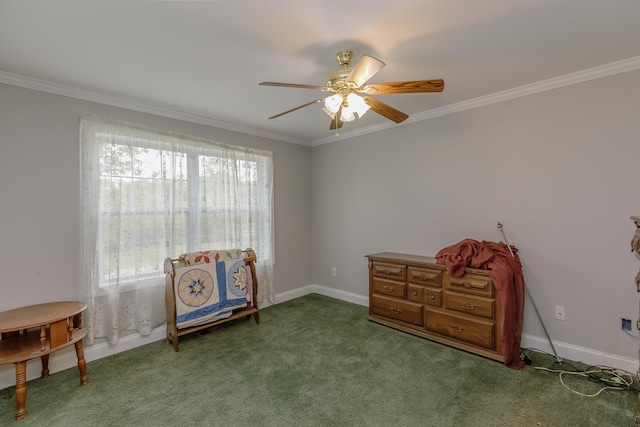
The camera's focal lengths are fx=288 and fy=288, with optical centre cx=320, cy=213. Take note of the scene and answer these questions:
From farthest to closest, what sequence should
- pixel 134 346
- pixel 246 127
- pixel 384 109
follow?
pixel 246 127 < pixel 134 346 < pixel 384 109

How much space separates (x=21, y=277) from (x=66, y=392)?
3.26 ft

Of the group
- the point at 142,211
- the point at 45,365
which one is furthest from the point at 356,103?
the point at 45,365

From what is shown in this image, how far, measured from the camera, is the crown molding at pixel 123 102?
7.74 feet

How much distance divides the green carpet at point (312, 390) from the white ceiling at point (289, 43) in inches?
96.2

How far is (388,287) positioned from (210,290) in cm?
A: 195

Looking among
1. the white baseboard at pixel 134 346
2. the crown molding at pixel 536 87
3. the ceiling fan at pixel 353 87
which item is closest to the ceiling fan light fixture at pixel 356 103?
the ceiling fan at pixel 353 87

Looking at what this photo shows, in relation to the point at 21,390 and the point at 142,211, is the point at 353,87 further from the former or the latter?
the point at 21,390

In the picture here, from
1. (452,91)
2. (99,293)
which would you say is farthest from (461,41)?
(99,293)

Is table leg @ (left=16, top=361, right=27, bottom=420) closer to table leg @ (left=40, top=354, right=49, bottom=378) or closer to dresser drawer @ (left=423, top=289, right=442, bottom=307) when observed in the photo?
table leg @ (left=40, top=354, right=49, bottom=378)

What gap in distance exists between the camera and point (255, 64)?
86.5 inches

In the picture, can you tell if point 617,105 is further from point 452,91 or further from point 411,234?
point 411,234

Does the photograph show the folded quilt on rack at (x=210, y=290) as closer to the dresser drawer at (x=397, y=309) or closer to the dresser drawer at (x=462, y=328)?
the dresser drawer at (x=397, y=309)

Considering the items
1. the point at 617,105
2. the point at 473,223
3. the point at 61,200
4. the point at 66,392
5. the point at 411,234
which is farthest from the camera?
the point at 411,234

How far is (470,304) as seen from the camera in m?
2.63
